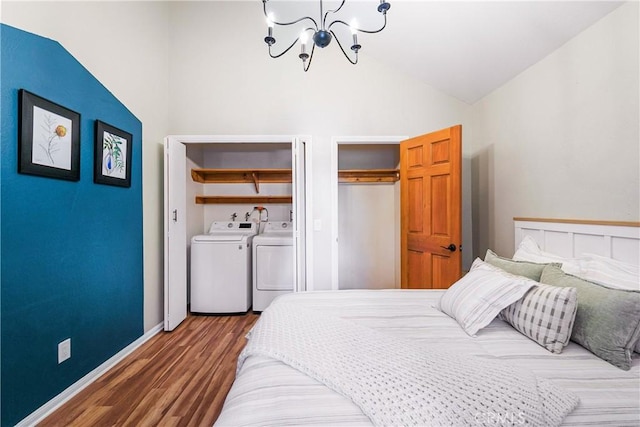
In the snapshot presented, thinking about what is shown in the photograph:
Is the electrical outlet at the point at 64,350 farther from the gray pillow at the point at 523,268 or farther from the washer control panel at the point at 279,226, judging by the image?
the gray pillow at the point at 523,268

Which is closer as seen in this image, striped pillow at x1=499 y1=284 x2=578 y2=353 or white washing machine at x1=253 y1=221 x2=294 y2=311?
striped pillow at x1=499 y1=284 x2=578 y2=353

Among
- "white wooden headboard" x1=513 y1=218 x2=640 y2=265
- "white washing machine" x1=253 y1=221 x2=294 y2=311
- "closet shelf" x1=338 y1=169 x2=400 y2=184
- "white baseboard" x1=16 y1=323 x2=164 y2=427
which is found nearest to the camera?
"white wooden headboard" x1=513 y1=218 x2=640 y2=265

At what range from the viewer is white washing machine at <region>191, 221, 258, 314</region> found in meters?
3.05

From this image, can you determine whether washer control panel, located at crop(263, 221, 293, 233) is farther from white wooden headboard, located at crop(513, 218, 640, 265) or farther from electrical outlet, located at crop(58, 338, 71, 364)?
white wooden headboard, located at crop(513, 218, 640, 265)

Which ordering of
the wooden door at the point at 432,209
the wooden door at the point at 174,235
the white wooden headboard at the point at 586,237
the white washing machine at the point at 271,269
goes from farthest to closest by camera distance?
the white washing machine at the point at 271,269 → the wooden door at the point at 174,235 → the wooden door at the point at 432,209 → the white wooden headboard at the point at 586,237

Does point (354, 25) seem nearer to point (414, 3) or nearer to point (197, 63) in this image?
point (414, 3)

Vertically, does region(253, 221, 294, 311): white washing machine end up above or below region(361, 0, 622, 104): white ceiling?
below

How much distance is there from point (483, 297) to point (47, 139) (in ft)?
8.51

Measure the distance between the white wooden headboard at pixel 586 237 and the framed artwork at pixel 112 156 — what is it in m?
3.29

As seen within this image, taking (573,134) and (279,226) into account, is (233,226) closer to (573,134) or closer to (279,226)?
(279,226)

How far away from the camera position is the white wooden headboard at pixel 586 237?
1.36m

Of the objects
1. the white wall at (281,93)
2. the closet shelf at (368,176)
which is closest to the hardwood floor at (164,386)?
the white wall at (281,93)

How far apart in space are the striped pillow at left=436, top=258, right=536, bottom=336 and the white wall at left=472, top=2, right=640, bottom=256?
2.53 feet

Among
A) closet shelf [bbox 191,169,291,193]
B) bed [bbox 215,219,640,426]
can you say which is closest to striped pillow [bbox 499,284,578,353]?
bed [bbox 215,219,640,426]
